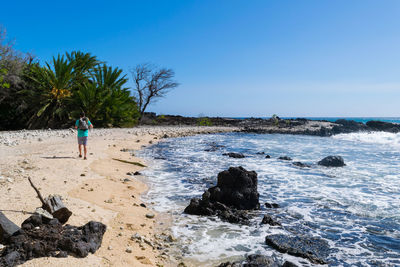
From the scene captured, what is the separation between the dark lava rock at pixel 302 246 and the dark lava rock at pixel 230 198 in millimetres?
945

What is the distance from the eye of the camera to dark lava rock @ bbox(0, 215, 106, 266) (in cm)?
274

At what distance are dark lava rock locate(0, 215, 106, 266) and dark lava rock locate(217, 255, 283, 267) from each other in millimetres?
1638

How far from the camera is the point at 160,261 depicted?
348 centimetres

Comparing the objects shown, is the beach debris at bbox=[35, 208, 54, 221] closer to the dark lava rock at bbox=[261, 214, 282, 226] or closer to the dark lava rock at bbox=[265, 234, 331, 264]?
the dark lava rock at bbox=[265, 234, 331, 264]

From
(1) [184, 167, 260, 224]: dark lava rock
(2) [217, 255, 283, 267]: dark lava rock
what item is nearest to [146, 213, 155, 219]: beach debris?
(1) [184, 167, 260, 224]: dark lava rock

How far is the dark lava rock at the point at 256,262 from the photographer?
3.37 m

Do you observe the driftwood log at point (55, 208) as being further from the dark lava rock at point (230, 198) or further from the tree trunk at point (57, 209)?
the dark lava rock at point (230, 198)

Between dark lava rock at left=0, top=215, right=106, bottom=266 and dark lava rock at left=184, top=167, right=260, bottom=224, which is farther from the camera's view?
dark lava rock at left=184, top=167, right=260, bottom=224

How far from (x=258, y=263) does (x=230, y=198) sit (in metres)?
2.33

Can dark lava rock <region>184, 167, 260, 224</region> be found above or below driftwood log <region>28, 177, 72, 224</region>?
below

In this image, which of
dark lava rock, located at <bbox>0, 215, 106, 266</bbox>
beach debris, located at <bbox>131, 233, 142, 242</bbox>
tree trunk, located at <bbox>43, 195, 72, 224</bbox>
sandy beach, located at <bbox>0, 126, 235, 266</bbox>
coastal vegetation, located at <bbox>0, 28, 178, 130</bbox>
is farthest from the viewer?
coastal vegetation, located at <bbox>0, 28, 178, 130</bbox>

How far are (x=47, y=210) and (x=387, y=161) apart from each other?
1408 centimetres

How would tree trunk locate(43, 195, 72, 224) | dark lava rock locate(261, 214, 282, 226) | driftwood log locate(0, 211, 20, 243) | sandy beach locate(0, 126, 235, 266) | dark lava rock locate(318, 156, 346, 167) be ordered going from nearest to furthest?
driftwood log locate(0, 211, 20, 243)
sandy beach locate(0, 126, 235, 266)
tree trunk locate(43, 195, 72, 224)
dark lava rock locate(261, 214, 282, 226)
dark lava rock locate(318, 156, 346, 167)

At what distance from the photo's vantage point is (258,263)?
3.41 metres
